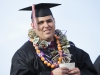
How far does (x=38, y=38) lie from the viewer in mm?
4762

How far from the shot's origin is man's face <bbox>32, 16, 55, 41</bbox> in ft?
15.2

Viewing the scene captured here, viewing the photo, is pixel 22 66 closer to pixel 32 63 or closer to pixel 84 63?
pixel 32 63

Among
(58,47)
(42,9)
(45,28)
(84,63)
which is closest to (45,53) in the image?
(58,47)

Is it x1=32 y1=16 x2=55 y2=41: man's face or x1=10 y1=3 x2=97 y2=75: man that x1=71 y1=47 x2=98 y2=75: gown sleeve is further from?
x1=32 y1=16 x2=55 y2=41: man's face

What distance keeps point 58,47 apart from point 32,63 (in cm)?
52

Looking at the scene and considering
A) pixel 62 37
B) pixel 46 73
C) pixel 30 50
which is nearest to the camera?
pixel 46 73

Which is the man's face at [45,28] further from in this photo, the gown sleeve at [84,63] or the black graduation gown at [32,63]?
the gown sleeve at [84,63]

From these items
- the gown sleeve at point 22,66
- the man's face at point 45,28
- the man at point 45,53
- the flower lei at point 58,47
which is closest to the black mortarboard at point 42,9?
the man at point 45,53

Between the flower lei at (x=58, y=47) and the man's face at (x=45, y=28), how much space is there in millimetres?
98

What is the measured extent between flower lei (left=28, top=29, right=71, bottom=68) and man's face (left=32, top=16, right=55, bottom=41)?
10 cm

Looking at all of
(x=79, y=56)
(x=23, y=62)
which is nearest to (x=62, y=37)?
(x=79, y=56)

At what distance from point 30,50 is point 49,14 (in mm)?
670

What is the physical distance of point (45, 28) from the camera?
4.62 meters

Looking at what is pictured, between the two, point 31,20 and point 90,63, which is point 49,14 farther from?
point 90,63
